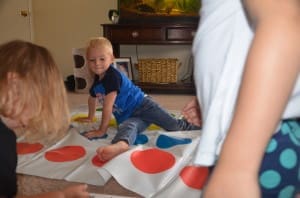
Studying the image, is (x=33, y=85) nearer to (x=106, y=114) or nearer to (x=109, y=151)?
(x=109, y=151)

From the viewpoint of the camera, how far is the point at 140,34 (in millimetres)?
2846

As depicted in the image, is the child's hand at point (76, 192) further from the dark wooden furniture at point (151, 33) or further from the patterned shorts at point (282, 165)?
the dark wooden furniture at point (151, 33)

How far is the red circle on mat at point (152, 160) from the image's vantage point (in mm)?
1233

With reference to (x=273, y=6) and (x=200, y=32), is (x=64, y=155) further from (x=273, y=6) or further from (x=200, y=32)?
(x=273, y=6)

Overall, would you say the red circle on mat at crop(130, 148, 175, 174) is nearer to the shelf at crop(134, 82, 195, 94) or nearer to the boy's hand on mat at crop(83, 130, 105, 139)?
the boy's hand on mat at crop(83, 130, 105, 139)

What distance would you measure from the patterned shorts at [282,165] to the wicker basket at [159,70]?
8.03 feet

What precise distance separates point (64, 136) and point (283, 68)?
4.45 ft

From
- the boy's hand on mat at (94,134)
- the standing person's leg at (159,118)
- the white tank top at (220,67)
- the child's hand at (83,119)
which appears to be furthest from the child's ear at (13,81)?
the child's hand at (83,119)

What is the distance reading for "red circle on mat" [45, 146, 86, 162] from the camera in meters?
1.37

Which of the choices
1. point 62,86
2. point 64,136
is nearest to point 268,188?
point 62,86

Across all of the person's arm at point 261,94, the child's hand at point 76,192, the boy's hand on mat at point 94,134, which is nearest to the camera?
the person's arm at point 261,94

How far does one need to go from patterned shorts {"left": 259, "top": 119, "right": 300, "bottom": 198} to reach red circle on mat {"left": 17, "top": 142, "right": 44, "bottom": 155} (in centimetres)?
112

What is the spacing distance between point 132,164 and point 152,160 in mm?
76

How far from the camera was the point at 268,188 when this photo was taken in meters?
A: 0.47
